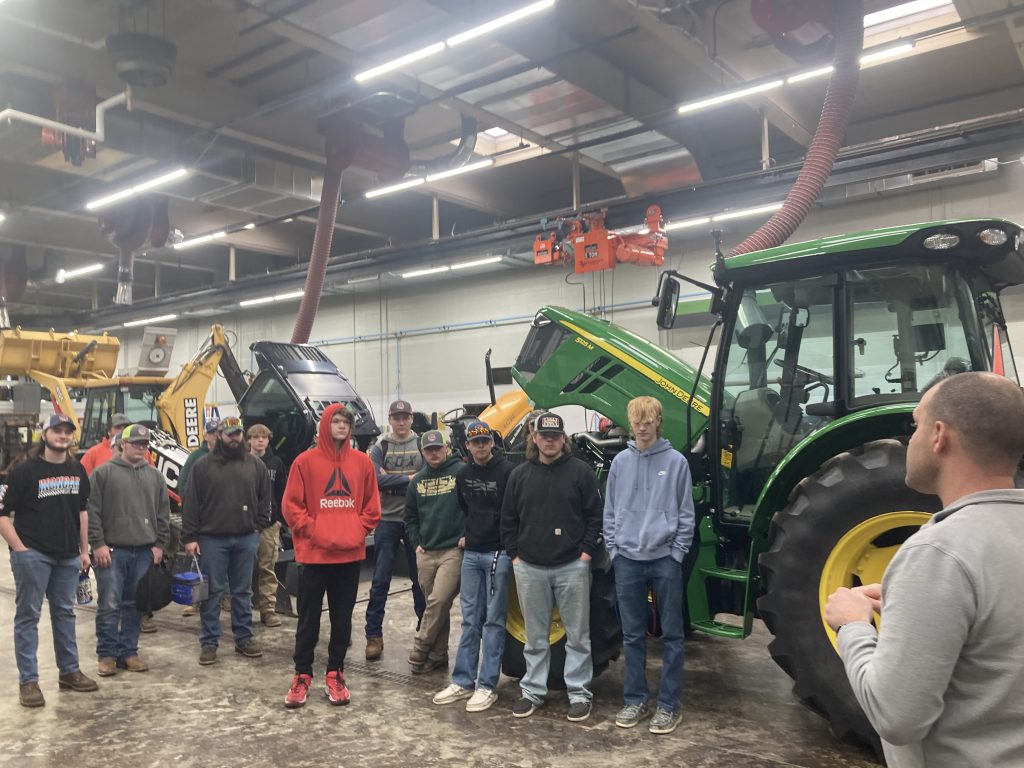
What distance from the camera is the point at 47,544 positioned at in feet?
14.9

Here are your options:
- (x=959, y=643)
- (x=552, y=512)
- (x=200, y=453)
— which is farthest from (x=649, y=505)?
(x=200, y=453)

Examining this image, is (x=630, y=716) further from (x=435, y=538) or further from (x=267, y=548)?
(x=267, y=548)

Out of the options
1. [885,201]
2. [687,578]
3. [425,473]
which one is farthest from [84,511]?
[885,201]

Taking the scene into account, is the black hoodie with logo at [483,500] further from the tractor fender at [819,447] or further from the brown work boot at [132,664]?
the brown work boot at [132,664]

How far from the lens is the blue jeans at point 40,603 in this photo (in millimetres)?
4480

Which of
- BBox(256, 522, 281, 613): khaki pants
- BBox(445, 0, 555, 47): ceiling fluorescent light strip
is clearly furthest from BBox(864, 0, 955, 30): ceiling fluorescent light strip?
BBox(256, 522, 281, 613): khaki pants

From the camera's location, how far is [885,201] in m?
10.4

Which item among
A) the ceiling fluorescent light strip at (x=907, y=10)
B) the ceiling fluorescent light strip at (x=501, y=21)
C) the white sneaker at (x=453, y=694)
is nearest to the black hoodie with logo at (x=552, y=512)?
the white sneaker at (x=453, y=694)

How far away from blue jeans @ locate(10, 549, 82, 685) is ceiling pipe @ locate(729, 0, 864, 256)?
198 inches

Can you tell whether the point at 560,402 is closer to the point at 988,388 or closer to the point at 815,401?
the point at 815,401

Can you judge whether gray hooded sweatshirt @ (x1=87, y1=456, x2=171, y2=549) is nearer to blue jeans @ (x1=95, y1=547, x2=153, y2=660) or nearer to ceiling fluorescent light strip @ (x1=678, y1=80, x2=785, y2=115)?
blue jeans @ (x1=95, y1=547, x2=153, y2=660)

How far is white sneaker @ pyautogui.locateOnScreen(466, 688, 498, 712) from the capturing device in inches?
168

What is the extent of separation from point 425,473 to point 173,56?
5.18m

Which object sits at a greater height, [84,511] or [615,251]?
[615,251]
